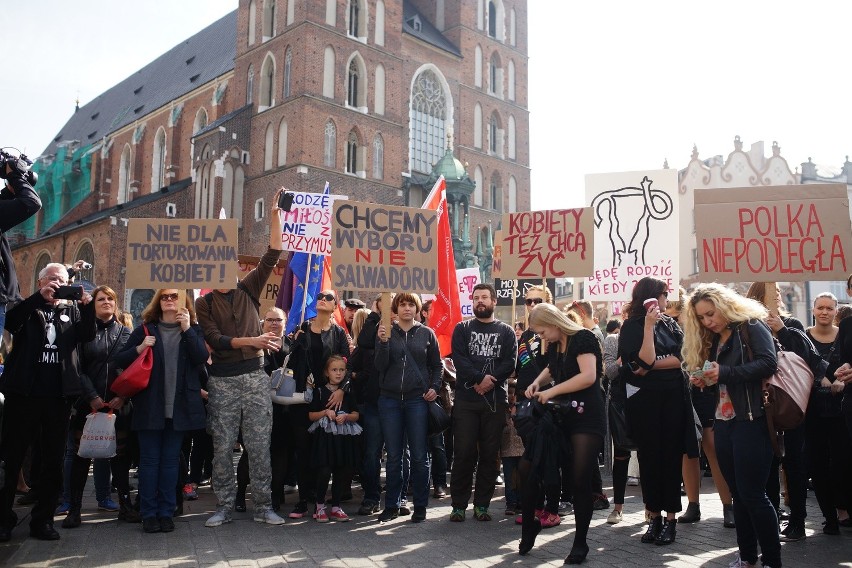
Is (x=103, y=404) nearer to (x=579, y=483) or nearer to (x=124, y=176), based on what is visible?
(x=579, y=483)

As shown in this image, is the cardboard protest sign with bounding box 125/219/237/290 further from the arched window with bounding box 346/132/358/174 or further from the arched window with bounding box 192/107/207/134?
the arched window with bounding box 192/107/207/134

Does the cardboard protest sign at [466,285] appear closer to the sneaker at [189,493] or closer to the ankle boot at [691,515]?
the sneaker at [189,493]

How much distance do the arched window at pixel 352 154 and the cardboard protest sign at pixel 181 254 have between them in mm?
27307

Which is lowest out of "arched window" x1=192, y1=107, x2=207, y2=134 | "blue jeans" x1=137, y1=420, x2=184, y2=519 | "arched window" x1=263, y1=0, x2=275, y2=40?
"blue jeans" x1=137, y1=420, x2=184, y2=519

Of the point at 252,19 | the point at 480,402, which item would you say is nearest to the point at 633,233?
the point at 480,402

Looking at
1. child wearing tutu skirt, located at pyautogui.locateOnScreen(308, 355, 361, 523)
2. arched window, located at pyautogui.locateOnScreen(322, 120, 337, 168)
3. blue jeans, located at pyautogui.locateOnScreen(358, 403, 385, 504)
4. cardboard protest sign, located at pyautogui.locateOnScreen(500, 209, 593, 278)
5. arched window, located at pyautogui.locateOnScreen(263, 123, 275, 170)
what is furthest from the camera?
arched window, located at pyautogui.locateOnScreen(263, 123, 275, 170)

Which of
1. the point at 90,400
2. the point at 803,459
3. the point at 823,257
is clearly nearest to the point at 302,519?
the point at 90,400

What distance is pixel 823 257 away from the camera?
21.7ft

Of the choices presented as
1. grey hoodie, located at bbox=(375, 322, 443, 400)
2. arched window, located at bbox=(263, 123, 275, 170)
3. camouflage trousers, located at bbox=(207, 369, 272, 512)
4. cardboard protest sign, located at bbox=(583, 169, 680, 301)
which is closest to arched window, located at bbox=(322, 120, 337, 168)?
arched window, located at bbox=(263, 123, 275, 170)

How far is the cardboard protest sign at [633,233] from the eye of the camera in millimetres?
9445

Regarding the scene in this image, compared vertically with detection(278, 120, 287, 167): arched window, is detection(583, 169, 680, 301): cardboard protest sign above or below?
below

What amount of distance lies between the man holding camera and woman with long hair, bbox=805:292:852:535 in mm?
5575

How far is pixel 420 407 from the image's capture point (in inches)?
260

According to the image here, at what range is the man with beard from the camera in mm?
6348
